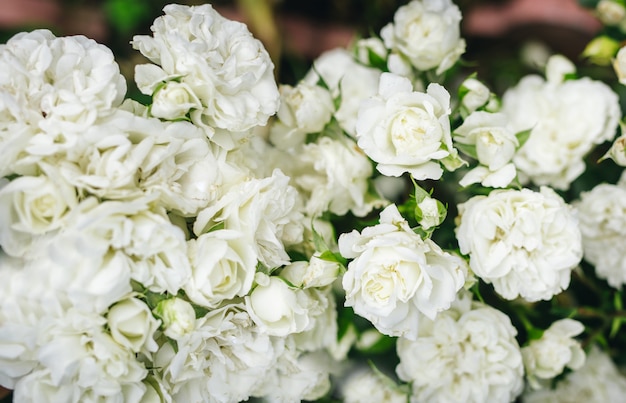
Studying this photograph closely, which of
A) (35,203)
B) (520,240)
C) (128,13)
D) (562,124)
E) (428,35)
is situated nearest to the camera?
(35,203)

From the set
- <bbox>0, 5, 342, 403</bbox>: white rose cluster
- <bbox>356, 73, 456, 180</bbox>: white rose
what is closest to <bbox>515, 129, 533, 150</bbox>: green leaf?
<bbox>356, 73, 456, 180</bbox>: white rose

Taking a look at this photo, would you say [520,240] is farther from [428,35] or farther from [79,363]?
[79,363]

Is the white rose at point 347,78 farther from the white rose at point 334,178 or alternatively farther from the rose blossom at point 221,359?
the rose blossom at point 221,359

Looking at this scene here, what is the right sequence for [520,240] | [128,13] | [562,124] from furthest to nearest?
[128,13] < [562,124] < [520,240]

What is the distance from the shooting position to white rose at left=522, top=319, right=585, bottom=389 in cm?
73

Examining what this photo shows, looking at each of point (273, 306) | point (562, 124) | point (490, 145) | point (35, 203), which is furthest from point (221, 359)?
point (562, 124)

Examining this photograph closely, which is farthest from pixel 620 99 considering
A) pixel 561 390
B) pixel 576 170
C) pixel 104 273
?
pixel 104 273

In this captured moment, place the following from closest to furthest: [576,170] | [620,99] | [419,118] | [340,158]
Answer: [419,118] → [340,158] → [576,170] → [620,99]

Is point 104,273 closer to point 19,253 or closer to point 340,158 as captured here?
point 19,253

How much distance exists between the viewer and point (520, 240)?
25.5 inches

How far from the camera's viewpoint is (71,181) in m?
0.51

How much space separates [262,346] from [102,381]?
0.45 feet

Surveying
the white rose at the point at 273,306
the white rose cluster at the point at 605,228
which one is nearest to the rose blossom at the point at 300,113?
the white rose at the point at 273,306

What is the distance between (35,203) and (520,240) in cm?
42
